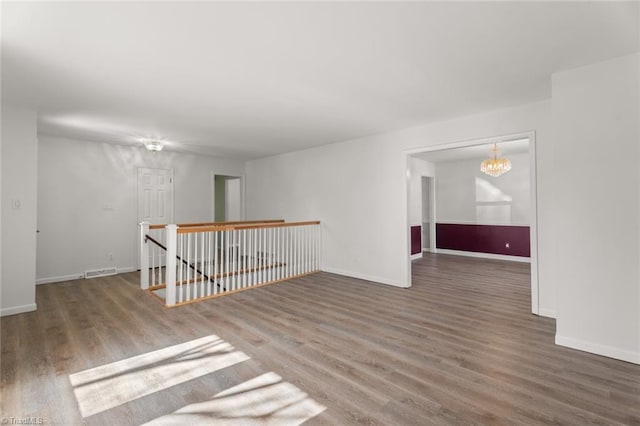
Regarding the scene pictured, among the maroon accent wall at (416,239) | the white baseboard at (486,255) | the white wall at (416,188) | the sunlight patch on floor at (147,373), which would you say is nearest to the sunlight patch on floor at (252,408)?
the sunlight patch on floor at (147,373)

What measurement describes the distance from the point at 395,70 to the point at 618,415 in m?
2.88

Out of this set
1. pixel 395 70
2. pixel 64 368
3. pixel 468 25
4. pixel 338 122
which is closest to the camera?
pixel 468 25

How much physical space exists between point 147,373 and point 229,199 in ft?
22.0

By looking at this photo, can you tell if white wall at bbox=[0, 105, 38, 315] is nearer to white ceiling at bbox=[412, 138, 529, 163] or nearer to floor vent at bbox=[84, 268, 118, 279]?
floor vent at bbox=[84, 268, 118, 279]

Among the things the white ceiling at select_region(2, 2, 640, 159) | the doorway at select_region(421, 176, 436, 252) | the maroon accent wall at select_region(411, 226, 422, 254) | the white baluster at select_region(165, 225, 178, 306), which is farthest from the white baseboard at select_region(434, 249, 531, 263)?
the white baluster at select_region(165, 225, 178, 306)

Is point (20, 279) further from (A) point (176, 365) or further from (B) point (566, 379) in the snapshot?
(B) point (566, 379)

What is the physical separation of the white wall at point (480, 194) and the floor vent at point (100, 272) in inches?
310

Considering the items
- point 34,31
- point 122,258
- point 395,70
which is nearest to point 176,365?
point 34,31

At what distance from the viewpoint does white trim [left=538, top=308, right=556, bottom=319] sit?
327cm

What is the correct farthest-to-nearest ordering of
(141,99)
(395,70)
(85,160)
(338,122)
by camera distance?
(85,160), (338,122), (141,99), (395,70)

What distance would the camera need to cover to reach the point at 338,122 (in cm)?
429

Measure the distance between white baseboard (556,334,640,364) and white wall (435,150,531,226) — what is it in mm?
4907

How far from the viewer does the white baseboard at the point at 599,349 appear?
2.35 meters

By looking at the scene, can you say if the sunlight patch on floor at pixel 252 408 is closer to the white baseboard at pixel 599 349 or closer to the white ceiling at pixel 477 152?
the white baseboard at pixel 599 349
